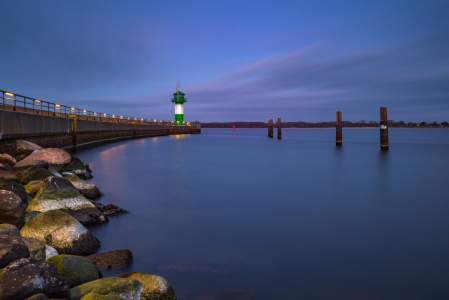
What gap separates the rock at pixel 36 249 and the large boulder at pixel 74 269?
0.23m

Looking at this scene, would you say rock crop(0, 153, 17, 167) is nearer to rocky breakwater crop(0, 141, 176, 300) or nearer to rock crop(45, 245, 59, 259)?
rocky breakwater crop(0, 141, 176, 300)

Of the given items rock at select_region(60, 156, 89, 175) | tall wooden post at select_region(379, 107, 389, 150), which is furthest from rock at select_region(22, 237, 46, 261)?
tall wooden post at select_region(379, 107, 389, 150)

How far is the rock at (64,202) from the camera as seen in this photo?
5.91 metres

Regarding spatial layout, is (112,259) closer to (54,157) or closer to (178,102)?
(54,157)

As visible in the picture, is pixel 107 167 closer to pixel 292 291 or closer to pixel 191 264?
pixel 191 264

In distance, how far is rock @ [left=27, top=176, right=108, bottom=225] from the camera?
591 centimetres

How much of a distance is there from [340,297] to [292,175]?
37.2ft

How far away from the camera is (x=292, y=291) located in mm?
4043

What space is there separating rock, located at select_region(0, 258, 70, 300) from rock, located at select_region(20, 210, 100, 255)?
5.65ft

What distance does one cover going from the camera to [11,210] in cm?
454

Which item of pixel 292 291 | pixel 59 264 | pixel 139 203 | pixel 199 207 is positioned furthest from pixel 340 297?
pixel 139 203

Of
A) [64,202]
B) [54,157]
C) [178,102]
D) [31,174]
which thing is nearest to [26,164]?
[31,174]

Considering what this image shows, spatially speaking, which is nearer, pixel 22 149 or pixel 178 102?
pixel 22 149

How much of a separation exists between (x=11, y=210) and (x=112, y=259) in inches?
64.8
